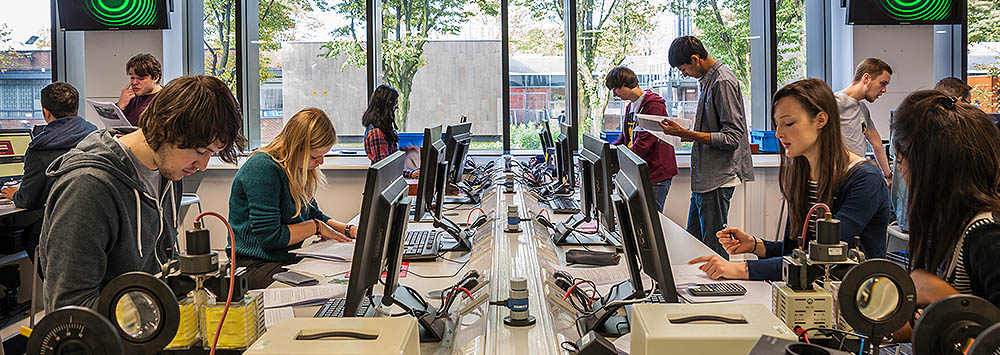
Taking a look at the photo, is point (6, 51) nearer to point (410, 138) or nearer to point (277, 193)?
point (410, 138)

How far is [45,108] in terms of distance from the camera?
4.44 meters

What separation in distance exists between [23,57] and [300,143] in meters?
4.78

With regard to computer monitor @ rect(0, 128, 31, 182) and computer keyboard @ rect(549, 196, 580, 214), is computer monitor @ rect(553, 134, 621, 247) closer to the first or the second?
computer keyboard @ rect(549, 196, 580, 214)

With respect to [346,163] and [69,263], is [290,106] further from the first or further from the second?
[69,263]

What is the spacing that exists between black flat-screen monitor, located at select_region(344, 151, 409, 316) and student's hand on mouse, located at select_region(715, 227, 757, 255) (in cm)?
127

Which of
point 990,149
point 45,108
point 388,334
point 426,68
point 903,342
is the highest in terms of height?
point 426,68

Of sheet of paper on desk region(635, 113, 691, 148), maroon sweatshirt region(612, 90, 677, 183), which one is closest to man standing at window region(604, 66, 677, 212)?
maroon sweatshirt region(612, 90, 677, 183)

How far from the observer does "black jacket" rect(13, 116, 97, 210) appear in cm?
412

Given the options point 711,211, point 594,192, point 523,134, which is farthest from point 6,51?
point 711,211

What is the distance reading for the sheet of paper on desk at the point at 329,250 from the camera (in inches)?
109

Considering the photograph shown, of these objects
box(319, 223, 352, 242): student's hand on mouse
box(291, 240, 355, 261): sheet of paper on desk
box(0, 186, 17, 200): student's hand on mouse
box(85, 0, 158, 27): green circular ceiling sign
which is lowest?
box(291, 240, 355, 261): sheet of paper on desk

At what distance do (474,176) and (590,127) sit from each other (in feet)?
5.21

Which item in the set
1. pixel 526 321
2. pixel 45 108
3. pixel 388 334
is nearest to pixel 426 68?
pixel 45 108

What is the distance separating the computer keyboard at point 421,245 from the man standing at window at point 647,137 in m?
1.62
